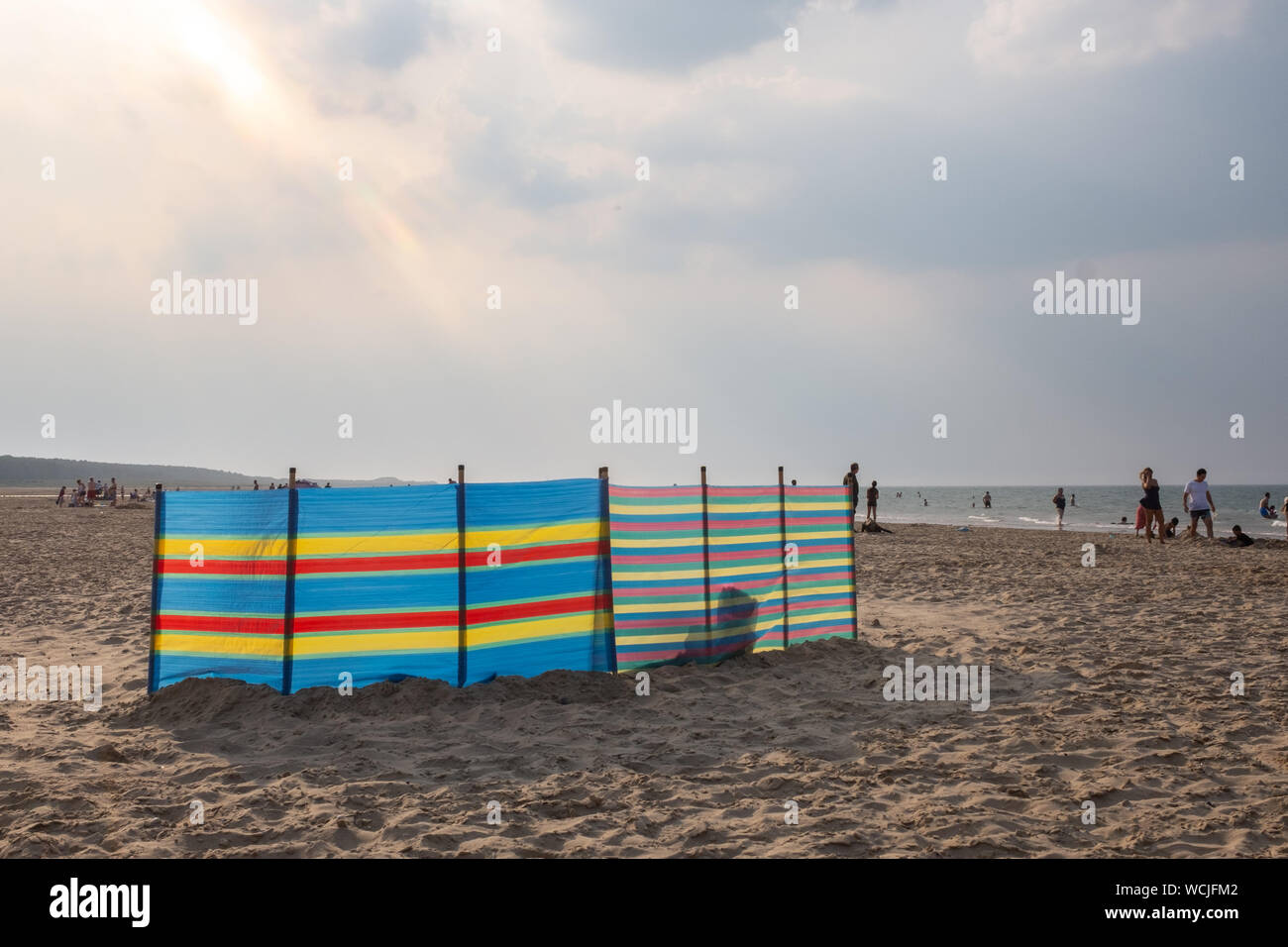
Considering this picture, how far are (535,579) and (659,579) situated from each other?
1.32m

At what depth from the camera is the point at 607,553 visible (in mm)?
7836

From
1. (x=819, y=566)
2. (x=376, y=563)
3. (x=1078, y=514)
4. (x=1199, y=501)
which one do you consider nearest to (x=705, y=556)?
(x=819, y=566)

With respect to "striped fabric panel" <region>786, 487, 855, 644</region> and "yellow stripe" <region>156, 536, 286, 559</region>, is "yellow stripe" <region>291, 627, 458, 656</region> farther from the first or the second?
"striped fabric panel" <region>786, 487, 855, 644</region>

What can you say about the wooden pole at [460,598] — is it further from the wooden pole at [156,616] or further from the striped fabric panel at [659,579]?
the wooden pole at [156,616]

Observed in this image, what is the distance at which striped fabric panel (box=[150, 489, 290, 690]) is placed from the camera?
683 centimetres

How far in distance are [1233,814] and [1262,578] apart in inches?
483

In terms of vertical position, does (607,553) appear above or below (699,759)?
above

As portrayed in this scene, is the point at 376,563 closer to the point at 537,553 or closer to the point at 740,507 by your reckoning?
the point at 537,553

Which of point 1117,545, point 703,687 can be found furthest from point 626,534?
point 1117,545

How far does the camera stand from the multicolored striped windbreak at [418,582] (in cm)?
685

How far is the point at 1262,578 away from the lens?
14.4 meters

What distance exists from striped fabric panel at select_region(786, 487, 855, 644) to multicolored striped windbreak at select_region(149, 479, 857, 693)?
1608mm
